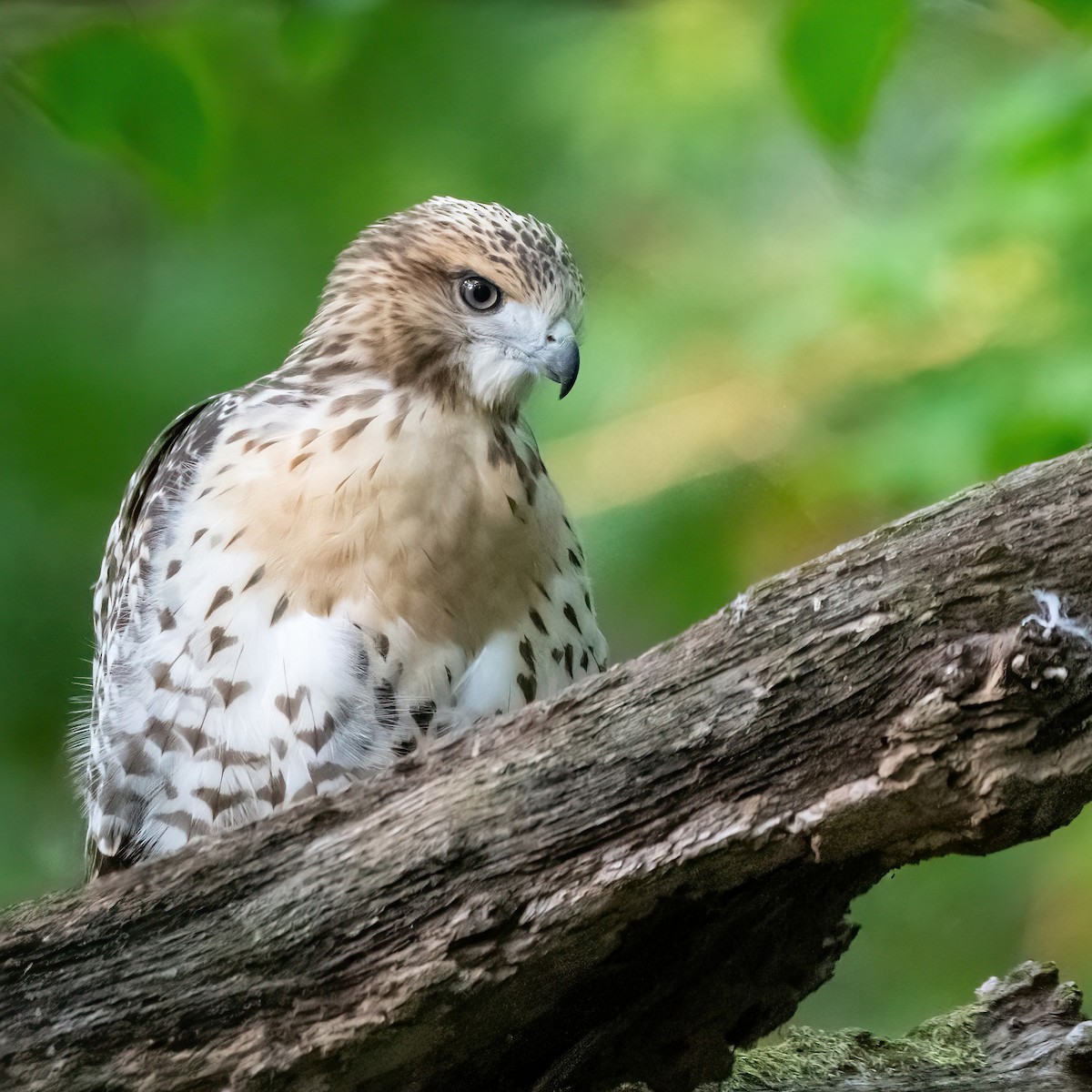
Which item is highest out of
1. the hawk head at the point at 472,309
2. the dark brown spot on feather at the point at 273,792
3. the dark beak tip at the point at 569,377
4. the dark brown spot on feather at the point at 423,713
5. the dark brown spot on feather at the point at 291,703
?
the hawk head at the point at 472,309

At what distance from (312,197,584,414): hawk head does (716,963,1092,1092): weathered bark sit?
110 centimetres

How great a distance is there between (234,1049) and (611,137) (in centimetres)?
281

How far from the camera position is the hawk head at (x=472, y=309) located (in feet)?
7.60

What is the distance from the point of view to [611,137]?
3803 millimetres

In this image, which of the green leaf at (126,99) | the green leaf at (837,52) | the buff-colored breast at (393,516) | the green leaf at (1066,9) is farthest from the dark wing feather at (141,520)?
the green leaf at (1066,9)

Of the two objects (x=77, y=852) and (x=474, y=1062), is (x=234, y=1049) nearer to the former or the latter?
(x=474, y=1062)

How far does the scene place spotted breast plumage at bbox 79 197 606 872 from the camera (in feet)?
7.00

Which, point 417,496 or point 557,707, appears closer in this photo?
point 557,707

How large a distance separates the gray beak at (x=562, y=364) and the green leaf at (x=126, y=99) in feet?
2.17

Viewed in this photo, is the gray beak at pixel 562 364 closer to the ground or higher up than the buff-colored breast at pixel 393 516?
higher up

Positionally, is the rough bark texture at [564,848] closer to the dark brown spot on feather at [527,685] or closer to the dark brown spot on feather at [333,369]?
the dark brown spot on feather at [527,685]

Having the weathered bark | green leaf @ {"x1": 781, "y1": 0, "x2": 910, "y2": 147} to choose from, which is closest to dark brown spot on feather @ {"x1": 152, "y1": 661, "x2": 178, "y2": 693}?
the weathered bark

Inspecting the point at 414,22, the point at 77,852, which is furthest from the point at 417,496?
the point at 414,22

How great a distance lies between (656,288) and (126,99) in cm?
177
